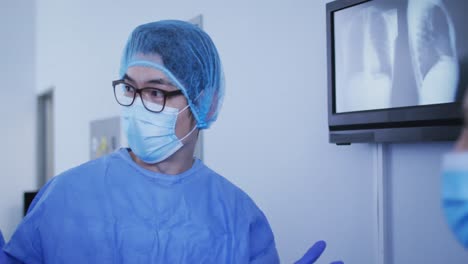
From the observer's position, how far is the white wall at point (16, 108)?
146 inches

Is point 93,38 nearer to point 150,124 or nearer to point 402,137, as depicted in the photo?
point 150,124

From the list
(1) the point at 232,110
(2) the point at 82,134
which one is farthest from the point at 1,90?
(1) the point at 232,110

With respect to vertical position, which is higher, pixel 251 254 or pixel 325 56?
pixel 325 56

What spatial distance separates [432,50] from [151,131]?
0.72 metres

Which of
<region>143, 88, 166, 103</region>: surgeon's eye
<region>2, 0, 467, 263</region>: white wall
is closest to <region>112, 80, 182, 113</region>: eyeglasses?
<region>143, 88, 166, 103</region>: surgeon's eye

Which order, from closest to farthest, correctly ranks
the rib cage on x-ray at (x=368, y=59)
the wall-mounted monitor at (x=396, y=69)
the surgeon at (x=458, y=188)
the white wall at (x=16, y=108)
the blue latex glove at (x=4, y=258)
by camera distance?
the surgeon at (x=458, y=188) → the blue latex glove at (x=4, y=258) → the wall-mounted monitor at (x=396, y=69) → the rib cage on x-ray at (x=368, y=59) → the white wall at (x=16, y=108)

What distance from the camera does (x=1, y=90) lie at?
373 cm

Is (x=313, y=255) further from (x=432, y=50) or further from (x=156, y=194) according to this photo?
(x=432, y=50)

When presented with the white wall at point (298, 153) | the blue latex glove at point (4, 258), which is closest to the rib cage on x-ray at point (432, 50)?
the white wall at point (298, 153)

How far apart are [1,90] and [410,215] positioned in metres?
3.81

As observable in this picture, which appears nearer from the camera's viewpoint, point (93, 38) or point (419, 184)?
point (419, 184)

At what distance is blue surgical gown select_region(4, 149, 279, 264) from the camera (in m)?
0.86

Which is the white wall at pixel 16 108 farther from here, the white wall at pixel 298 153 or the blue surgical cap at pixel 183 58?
the blue surgical cap at pixel 183 58

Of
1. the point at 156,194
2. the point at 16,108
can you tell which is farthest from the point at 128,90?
the point at 16,108
